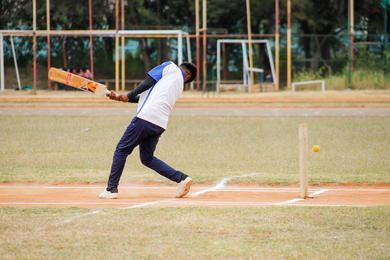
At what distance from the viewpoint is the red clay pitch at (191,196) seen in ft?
26.9

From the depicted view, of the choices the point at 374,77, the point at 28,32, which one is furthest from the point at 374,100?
the point at 28,32

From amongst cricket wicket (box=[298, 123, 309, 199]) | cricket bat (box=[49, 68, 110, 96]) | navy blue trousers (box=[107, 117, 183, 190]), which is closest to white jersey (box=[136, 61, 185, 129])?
navy blue trousers (box=[107, 117, 183, 190])

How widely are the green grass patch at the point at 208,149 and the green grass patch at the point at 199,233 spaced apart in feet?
10.4

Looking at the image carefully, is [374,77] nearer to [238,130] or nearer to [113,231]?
[238,130]

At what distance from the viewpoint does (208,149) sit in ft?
48.4

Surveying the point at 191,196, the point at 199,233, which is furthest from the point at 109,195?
the point at 199,233

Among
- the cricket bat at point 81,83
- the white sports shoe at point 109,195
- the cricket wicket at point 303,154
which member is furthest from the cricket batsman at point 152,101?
the cricket wicket at point 303,154

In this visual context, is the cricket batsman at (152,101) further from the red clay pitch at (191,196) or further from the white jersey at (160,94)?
the red clay pitch at (191,196)

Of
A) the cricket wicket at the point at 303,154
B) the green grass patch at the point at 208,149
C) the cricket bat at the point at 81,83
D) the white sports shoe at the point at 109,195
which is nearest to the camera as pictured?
the cricket wicket at the point at 303,154

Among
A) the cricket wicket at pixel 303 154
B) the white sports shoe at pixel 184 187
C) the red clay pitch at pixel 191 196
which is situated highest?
the cricket wicket at pixel 303 154

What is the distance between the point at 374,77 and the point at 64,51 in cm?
1689

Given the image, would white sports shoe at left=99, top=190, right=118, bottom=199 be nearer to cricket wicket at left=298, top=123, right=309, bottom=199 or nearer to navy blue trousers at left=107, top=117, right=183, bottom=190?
navy blue trousers at left=107, top=117, right=183, bottom=190

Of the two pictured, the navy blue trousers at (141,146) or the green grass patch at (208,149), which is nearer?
the navy blue trousers at (141,146)

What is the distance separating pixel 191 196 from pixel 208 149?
5805 millimetres
